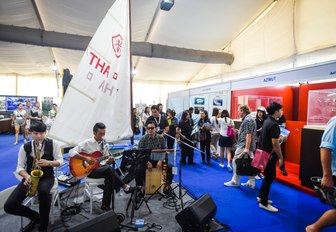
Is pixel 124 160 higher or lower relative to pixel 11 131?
higher

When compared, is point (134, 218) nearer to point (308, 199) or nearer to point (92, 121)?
point (92, 121)

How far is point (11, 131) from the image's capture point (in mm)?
9148

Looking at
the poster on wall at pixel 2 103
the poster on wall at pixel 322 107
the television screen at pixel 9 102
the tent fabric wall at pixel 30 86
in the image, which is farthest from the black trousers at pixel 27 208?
the tent fabric wall at pixel 30 86

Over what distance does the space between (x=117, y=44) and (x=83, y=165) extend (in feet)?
5.04

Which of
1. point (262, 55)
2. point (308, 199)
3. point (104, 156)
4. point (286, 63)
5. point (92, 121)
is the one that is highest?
point (262, 55)

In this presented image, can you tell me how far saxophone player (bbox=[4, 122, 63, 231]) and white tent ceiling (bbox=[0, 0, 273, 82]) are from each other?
183 inches

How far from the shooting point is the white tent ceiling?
18.3 ft

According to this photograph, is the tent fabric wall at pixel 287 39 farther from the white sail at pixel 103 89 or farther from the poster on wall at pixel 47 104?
the poster on wall at pixel 47 104

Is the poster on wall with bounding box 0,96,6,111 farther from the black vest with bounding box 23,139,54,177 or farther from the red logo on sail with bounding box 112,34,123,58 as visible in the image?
the red logo on sail with bounding box 112,34,123,58

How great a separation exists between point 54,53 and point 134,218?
938 centimetres

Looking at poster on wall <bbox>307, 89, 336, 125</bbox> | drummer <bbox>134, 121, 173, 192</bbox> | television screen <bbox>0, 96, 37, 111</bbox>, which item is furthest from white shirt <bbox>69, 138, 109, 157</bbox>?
television screen <bbox>0, 96, 37, 111</bbox>

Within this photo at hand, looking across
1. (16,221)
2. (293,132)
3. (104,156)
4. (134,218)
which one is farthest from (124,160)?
(293,132)

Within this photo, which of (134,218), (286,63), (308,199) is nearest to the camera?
(134,218)

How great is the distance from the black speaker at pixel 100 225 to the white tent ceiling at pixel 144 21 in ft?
17.9
